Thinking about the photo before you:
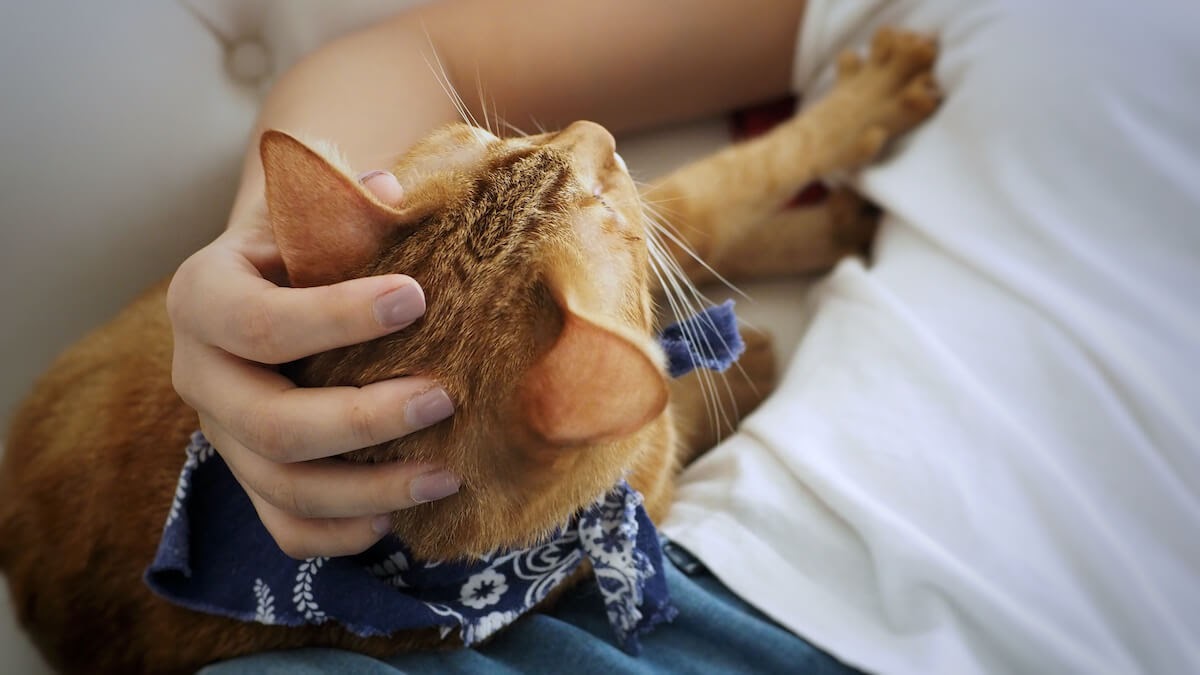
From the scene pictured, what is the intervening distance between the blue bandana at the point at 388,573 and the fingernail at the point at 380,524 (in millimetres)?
51

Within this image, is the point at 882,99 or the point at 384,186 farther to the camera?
the point at 882,99

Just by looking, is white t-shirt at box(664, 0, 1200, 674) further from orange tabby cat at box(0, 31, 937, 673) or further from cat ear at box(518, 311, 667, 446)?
cat ear at box(518, 311, 667, 446)

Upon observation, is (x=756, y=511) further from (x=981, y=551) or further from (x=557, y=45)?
(x=557, y=45)

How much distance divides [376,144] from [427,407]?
34 centimetres

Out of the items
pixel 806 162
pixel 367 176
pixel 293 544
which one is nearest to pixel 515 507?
pixel 293 544

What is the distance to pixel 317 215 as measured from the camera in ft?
1.76

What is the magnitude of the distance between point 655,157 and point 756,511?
0.52m

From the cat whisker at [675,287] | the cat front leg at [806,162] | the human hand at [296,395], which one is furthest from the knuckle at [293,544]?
the cat front leg at [806,162]

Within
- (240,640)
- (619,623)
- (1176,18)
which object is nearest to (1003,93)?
(1176,18)

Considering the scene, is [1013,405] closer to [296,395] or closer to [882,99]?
[882,99]

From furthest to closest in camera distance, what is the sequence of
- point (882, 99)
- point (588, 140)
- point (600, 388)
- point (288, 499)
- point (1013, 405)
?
point (882, 99), point (1013, 405), point (588, 140), point (288, 499), point (600, 388)

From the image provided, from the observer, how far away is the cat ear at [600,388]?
453mm

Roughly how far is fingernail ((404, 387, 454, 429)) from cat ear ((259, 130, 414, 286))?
114 mm

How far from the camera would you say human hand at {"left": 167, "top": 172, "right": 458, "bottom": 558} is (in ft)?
1.69
